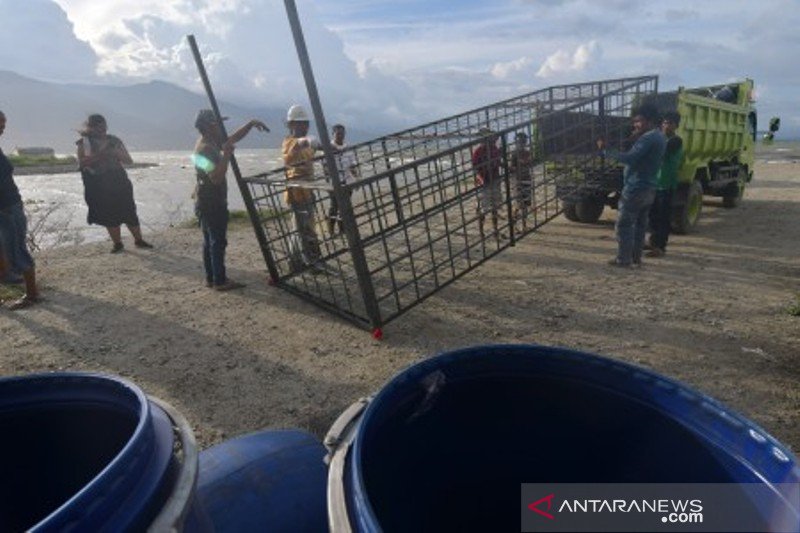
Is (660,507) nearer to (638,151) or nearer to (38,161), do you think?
(638,151)

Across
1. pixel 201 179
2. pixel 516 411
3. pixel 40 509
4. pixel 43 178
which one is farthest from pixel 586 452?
pixel 43 178

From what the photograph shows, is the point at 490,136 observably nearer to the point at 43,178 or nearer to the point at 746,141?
the point at 746,141

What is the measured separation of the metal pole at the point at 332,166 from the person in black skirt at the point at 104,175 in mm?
4170

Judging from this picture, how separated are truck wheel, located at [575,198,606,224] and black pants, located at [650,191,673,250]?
6.17 ft

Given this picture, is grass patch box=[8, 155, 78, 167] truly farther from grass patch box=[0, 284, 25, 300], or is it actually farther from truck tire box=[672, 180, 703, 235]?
truck tire box=[672, 180, 703, 235]

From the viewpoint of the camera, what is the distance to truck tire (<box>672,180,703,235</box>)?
718 cm

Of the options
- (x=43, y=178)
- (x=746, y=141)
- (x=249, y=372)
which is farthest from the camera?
(x=43, y=178)

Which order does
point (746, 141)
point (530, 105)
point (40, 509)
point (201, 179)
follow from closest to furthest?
point (40, 509)
point (201, 179)
point (530, 105)
point (746, 141)

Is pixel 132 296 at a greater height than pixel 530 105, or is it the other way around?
pixel 530 105

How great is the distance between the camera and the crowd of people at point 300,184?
4.86 metres

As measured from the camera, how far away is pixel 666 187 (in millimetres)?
6066

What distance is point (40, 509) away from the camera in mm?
1611

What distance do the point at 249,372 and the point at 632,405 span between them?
3.10m

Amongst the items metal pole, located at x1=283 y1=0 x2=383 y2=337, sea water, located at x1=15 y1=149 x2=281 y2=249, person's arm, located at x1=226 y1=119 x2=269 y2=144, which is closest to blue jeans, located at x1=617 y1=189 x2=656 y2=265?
metal pole, located at x1=283 y1=0 x2=383 y2=337
